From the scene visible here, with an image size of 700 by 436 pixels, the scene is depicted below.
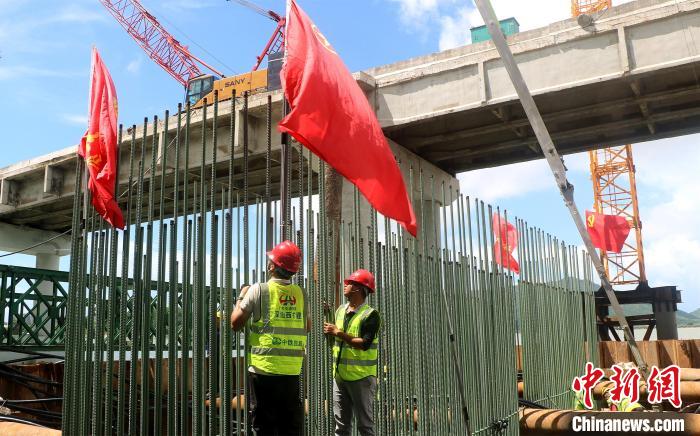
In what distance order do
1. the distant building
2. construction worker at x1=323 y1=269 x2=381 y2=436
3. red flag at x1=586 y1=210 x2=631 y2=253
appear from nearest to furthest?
construction worker at x1=323 y1=269 x2=381 y2=436
red flag at x1=586 y1=210 x2=631 y2=253
the distant building

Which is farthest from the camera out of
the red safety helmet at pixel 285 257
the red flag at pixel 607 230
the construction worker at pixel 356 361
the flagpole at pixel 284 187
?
the red flag at pixel 607 230

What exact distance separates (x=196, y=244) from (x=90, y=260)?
4.11 ft

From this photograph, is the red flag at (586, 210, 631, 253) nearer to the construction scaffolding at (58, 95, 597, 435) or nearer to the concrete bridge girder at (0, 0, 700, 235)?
the concrete bridge girder at (0, 0, 700, 235)

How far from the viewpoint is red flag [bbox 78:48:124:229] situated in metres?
5.91

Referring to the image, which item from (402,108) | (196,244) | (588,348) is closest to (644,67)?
(402,108)

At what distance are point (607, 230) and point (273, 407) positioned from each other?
60.0ft

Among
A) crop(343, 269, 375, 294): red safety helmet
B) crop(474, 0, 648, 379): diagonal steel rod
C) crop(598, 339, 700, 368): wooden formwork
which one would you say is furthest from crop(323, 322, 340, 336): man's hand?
crop(598, 339, 700, 368): wooden formwork

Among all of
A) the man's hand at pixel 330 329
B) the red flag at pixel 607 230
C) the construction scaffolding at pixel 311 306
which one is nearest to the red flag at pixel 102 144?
the construction scaffolding at pixel 311 306

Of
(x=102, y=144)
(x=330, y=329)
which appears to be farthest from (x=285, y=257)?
(x=102, y=144)

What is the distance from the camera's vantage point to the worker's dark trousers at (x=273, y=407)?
487 cm

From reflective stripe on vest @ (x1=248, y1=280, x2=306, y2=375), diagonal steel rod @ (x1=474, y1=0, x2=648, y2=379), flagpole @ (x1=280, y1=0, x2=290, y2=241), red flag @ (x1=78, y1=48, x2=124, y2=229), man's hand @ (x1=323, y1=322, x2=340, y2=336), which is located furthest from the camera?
diagonal steel rod @ (x1=474, y1=0, x2=648, y2=379)

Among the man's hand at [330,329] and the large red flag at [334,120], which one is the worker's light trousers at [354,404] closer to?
the man's hand at [330,329]

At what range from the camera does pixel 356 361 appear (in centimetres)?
607

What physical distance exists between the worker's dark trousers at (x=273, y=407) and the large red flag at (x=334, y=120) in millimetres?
1564
